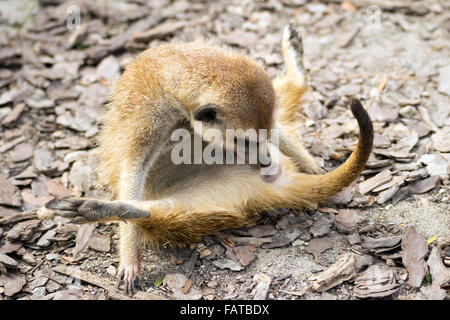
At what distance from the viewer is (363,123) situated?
3.52 meters

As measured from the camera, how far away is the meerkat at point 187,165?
A: 12.8 feet

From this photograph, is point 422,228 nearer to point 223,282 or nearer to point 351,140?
point 351,140

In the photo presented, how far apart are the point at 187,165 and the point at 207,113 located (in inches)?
29.1

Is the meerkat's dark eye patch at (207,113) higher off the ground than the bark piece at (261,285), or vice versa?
the meerkat's dark eye patch at (207,113)

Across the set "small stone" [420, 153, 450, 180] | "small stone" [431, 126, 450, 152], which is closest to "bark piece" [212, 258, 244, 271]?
"small stone" [420, 153, 450, 180]

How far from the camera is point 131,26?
6.93 m

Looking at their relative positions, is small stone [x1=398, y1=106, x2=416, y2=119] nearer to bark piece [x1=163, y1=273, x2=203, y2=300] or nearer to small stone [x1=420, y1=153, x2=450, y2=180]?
small stone [x1=420, y1=153, x2=450, y2=180]

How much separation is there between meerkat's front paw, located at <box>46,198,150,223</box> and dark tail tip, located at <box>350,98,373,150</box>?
176 cm

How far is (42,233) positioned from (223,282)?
173cm

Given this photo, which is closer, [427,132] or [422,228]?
[422,228]

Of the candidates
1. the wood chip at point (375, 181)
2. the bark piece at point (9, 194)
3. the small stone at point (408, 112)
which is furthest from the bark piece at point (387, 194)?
the bark piece at point (9, 194)

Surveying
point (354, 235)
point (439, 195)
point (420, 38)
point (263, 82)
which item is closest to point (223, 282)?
point (354, 235)

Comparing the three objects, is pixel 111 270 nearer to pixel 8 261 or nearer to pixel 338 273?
pixel 8 261

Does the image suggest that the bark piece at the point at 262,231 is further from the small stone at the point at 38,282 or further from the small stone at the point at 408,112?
the small stone at the point at 408,112
